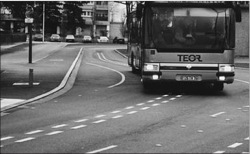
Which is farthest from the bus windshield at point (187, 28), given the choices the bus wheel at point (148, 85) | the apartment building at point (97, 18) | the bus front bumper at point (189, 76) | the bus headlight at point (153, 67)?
the apartment building at point (97, 18)

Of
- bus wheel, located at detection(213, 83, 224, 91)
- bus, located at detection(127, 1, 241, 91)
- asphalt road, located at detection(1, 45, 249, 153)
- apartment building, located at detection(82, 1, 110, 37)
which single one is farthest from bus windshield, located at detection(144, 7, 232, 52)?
apartment building, located at detection(82, 1, 110, 37)

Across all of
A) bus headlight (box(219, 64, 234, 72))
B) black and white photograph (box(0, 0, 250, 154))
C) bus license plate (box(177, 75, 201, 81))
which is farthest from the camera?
bus license plate (box(177, 75, 201, 81))

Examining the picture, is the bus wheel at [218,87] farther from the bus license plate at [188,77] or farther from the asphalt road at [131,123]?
the bus license plate at [188,77]

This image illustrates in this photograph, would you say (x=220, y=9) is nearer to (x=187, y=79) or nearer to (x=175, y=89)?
(x=187, y=79)

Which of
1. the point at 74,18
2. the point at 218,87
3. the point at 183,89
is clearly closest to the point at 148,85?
Result: the point at 183,89

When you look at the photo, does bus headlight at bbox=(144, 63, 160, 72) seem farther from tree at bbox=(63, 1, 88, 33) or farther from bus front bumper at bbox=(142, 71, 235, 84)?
tree at bbox=(63, 1, 88, 33)

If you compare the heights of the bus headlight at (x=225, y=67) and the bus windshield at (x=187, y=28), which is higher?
the bus windshield at (x=187, y=28)

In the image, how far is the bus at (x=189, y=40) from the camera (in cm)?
1638

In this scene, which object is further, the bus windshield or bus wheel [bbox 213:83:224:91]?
bus wheel [bbox 213:83:224:91]

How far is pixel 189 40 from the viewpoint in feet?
54.0

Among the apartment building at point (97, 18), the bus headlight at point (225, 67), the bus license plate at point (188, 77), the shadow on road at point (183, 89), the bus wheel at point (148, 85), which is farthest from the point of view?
the apartment building at point (97, 18)

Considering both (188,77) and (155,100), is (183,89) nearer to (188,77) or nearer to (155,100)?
(188,77)

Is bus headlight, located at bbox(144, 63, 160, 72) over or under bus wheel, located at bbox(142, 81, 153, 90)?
over

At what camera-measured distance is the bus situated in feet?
53.7
